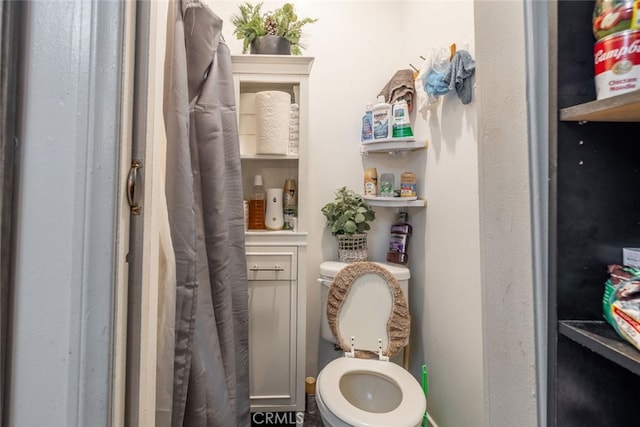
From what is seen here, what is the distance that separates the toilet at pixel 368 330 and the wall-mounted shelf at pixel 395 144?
2.04 ft

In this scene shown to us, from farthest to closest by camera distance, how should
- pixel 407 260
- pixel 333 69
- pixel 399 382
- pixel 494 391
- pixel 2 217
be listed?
pixel 333 69 < pixel 407 260 < pixel 399 382 < pixel 494 391 < pixel 2 217

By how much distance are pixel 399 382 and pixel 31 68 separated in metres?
1.44

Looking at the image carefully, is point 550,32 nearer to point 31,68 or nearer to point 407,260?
point 31,68

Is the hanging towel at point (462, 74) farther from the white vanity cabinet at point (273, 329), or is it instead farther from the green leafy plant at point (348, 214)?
the white vanity cabinet at point (273, 329)

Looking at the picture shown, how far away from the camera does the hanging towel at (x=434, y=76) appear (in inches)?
51.6

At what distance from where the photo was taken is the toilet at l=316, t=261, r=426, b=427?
4.50 ft

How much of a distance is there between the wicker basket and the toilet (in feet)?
0.38

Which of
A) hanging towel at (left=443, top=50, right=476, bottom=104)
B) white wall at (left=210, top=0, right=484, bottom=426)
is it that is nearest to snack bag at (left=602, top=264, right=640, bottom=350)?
white wall at (left=210, top=0, right=484, bottom=426)

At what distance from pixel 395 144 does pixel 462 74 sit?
0.48 metres

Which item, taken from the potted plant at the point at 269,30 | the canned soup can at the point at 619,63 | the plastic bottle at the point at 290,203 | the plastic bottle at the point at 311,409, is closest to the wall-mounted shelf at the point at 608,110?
the canned soup can at the point at 619,63

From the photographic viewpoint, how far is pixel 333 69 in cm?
187

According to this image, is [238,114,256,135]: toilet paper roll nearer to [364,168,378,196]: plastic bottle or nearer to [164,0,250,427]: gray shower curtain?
[164,0,250,427]: gray shower curtain

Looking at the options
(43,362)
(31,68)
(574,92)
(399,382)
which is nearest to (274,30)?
(31,68)

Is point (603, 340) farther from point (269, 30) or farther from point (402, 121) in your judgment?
point (269, 30)
